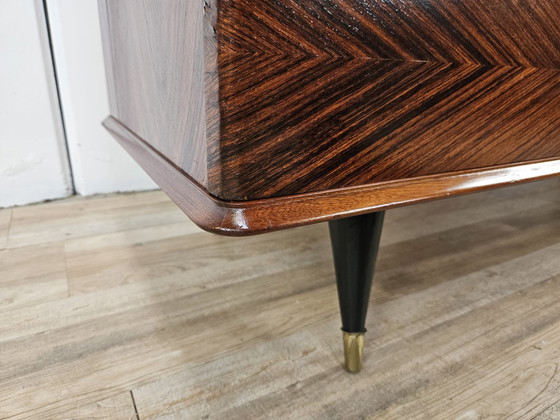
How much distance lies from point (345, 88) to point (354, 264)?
0.79 ft

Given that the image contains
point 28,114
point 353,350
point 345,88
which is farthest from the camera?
point 28,114

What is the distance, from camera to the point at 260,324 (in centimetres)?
68

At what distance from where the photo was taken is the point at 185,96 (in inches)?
14.3

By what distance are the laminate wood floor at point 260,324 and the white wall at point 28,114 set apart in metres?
0.13

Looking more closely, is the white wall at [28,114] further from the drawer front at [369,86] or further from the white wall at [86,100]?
the drawer front at [369,86]

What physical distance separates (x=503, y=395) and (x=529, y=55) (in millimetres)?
422

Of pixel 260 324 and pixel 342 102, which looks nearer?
pixel 342 102

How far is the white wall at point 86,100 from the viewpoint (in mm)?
1104

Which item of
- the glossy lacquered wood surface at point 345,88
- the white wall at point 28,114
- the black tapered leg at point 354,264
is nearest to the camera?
the glossy lacquered wood surface at point 345,88

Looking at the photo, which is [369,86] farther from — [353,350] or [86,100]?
[86,100]

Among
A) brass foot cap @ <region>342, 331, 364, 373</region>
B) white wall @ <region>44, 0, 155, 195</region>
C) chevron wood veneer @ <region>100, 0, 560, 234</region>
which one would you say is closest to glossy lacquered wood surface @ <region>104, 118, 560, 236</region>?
chevron wood veneer @ <region>100, 0, 560, 234</region>

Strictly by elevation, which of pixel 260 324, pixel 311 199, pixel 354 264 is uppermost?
pixel 311 199

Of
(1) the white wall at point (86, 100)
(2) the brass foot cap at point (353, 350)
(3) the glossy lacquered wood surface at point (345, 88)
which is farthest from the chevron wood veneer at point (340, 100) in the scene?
(1) the white wall at point (86, 100)

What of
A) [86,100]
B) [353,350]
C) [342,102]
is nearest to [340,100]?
[342,102]
